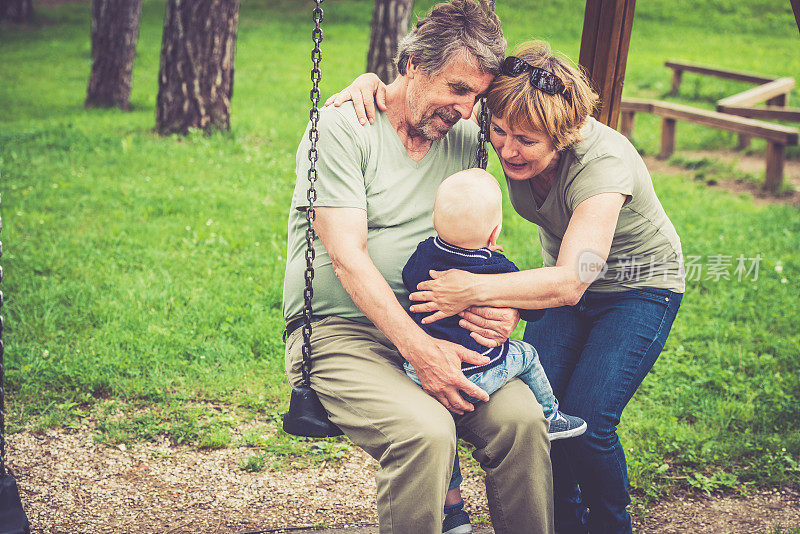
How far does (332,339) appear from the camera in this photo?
272 centimetres

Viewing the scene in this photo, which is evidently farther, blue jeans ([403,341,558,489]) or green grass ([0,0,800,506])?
green grass ([0,0,800,506])

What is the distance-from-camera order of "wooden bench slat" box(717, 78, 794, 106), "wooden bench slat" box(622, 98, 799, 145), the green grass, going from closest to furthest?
1. the green grass
2. "wooden bench slat" box(622, 98, 799, 145)
3. "wooden bench slat" box(717, 78, 794, 106)

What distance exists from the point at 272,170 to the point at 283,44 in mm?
10166

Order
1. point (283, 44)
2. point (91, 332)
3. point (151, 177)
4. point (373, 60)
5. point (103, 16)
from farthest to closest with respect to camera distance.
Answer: point (283, 44), point (103, 16), point (373, 60), point (151, 177), point (91, 332)

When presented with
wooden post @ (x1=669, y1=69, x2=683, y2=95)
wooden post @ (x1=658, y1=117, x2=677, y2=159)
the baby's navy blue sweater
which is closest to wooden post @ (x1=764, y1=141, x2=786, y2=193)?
wooden post @ (x1=658, y1=117, x2=677, y2=159)

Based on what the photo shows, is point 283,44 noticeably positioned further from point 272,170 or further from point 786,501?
point 786,501

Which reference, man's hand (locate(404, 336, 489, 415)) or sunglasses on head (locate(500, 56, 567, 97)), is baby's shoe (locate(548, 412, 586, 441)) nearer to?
man's hand (locate(404, 336, 489, 415))

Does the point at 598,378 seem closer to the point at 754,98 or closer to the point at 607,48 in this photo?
the point at 607,48

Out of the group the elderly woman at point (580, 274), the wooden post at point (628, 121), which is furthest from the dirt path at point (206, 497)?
the wooden post at point (628, 121)

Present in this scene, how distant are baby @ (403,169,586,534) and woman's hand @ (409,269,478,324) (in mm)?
31

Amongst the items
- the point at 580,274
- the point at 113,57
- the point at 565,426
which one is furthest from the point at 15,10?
the point at 565,426

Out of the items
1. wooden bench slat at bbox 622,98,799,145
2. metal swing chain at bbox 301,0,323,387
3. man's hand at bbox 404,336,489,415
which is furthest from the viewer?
wooden bench slat at bbox 622,98,799,145

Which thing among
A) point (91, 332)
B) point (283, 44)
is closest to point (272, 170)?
point (91, 332)

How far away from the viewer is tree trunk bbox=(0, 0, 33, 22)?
757 inches
